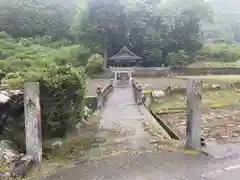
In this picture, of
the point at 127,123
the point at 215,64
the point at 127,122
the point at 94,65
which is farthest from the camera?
the point at 215,64

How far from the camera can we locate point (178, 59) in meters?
40.5

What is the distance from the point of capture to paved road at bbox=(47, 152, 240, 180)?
708 cm

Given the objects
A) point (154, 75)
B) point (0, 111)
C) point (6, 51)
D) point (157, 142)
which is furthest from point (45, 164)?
point (154, 75)

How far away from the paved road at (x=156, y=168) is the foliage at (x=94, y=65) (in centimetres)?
2989

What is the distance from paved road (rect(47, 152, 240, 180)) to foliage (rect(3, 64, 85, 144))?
194cm

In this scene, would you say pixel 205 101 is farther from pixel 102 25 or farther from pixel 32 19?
pixel 32 19

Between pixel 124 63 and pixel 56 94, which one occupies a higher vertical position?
pixel 124 63

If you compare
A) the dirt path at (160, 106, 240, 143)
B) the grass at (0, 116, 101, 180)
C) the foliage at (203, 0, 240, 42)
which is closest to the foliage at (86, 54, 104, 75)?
the dirt path at (160, 106, 240, 143)

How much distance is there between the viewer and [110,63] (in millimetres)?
41688

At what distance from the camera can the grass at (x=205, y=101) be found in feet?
63.0

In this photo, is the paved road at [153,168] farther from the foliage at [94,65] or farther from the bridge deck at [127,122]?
the foliage at [94,65]

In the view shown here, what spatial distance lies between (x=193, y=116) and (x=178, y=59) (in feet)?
106

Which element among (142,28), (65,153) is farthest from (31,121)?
(142,28)

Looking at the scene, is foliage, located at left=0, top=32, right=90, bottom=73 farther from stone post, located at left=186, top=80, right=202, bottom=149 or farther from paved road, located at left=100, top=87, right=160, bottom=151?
stone post, located at left=186, top=80, right=202, bottom=149
